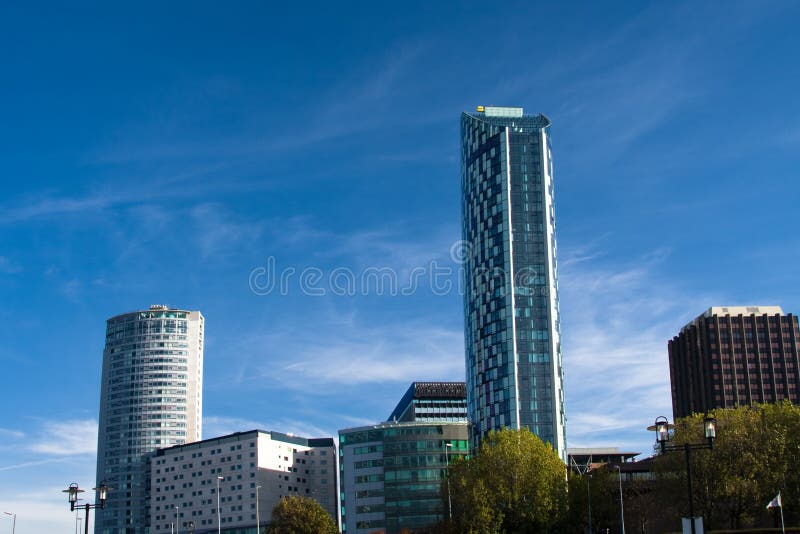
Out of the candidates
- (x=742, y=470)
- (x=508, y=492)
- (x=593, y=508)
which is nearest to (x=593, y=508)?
(x=593, y=508)

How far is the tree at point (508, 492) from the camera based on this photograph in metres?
141

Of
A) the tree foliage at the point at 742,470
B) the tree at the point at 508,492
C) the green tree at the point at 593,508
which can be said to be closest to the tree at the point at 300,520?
the tree at the point at 508,492

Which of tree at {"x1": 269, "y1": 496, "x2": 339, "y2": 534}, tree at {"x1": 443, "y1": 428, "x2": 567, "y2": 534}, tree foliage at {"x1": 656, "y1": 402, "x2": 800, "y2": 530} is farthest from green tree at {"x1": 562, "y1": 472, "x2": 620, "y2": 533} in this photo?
tree at {"x1": 269, "y1": 496, "x2": 339, "y2": 534}

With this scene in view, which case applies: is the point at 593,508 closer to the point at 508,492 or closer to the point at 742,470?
the point at 508,492

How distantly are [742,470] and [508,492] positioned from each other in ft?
114

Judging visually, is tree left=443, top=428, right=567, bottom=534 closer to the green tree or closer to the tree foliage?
the green tree

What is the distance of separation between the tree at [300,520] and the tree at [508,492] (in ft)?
88.7

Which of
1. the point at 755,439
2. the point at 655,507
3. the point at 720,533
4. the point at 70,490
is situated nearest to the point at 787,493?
the point at 755,439

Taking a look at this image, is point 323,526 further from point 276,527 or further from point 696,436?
point 696,436

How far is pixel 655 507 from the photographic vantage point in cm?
14138

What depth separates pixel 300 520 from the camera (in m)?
162

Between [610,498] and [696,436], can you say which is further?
[610,498]

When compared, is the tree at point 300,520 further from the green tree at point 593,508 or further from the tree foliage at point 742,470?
the tree foliage at point 742,470

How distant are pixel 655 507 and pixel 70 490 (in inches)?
3686
